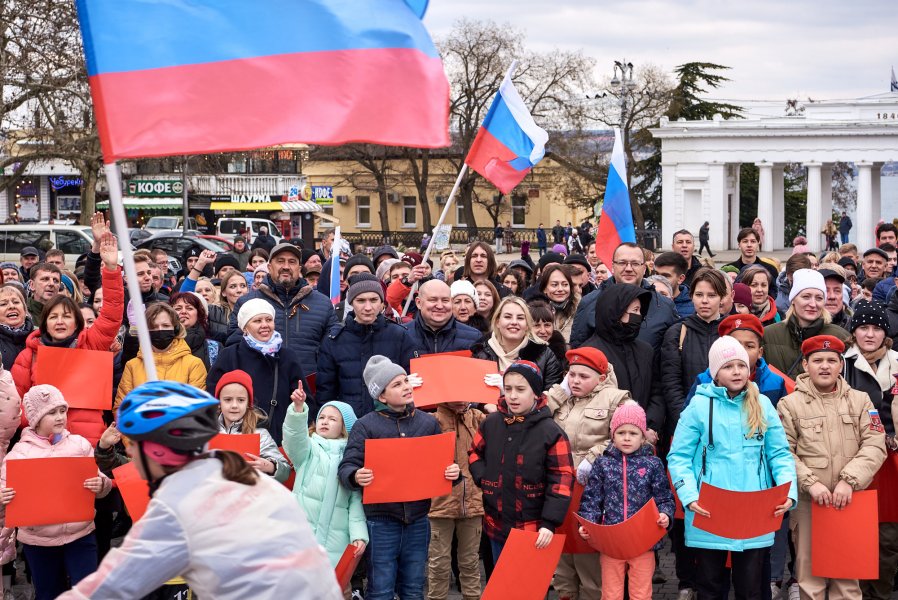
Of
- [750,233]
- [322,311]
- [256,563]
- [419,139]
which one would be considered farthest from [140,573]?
[750,233]

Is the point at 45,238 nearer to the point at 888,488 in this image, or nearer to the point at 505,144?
the point at 505,144

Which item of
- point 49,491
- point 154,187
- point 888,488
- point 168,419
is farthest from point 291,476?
point 154,187

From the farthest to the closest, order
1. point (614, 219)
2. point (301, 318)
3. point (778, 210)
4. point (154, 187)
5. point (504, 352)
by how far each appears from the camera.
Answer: point (154, 187)
point (778, 210)
point (614, 219)
point (301, 318)
point (504, 352)

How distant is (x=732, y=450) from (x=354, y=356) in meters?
2.63

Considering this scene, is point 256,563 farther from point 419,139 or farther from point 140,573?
point 419,139

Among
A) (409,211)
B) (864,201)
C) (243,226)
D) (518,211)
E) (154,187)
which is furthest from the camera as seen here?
(409,211)

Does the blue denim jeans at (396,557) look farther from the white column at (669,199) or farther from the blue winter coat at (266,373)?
the white column at (669,199)

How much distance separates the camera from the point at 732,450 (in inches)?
270

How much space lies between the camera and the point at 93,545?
736 centimetres

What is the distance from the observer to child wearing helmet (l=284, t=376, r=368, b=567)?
267 inches

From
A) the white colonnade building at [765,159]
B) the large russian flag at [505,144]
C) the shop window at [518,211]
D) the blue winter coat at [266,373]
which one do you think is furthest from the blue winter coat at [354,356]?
the shop window at [518,211]

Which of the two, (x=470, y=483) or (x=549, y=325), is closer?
(x=470, y=483)

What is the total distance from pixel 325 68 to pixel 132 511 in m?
2.97

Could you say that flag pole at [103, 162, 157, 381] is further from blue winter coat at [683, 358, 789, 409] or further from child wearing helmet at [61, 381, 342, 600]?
blue winter coat at [683, 358, 789, 409]
